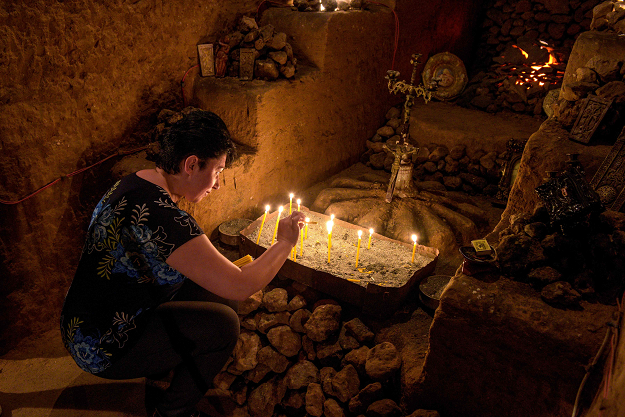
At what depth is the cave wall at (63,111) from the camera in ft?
8.08

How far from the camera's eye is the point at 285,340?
2.64 metres

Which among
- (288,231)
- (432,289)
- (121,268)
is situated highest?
(288,231)

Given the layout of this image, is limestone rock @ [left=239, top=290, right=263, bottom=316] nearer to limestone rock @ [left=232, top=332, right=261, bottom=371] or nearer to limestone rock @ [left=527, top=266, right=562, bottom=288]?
limestone rock @ [left=232, top=332, right=261, bottom=371]

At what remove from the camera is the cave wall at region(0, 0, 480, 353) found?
2463 millimetres

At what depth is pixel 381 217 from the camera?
359cm

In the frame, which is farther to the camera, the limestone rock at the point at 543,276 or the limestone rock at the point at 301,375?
the limestone rock at the point at 301,375

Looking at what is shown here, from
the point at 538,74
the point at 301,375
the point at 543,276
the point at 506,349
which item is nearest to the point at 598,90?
the point at 543,276

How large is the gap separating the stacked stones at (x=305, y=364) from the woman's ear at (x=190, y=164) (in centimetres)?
123

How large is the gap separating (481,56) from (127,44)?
5.25m

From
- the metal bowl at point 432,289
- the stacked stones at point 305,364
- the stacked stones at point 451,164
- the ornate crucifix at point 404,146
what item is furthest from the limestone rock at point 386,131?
the stacked stones at point 305,364

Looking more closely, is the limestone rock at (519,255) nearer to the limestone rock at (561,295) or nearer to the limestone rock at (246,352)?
the limestone rock at (561,295)

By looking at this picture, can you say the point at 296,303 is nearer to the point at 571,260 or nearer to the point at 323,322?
the point at 323,322

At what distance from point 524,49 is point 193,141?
5.61 metres

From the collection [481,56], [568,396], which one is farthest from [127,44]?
[481,56]
